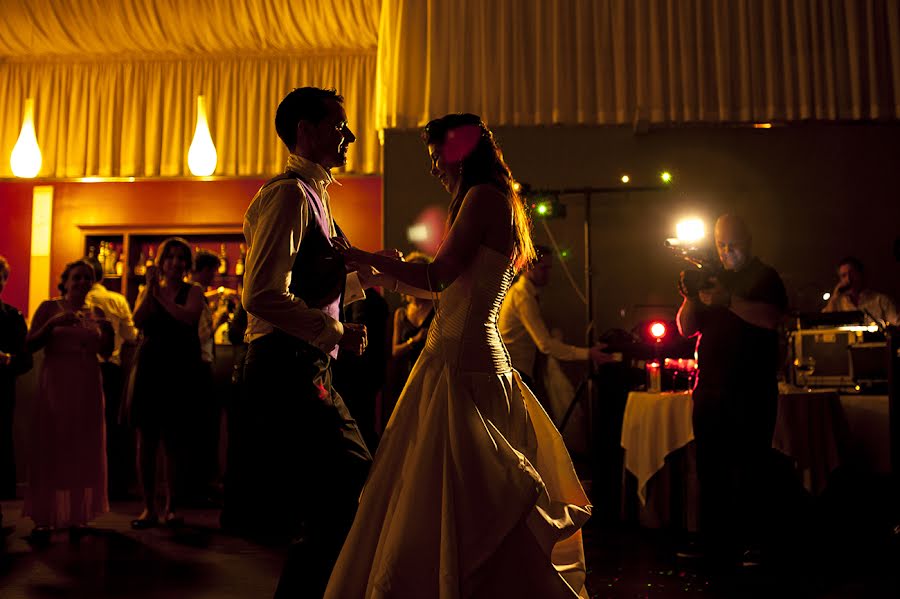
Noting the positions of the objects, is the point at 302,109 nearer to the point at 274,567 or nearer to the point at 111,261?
the point at 274,567

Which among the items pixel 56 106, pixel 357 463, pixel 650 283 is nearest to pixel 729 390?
pixel 357 463

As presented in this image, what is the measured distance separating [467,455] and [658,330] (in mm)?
3108

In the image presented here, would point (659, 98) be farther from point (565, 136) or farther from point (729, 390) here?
point (729, 390)

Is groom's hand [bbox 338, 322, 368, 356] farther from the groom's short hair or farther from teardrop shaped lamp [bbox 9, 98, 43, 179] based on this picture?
teardrop shaped lamp [bbox 9, 98, 43, 179]

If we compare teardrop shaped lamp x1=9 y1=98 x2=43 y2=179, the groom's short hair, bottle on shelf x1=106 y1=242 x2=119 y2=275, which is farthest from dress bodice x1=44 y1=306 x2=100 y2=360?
bottle on shelf x1=106 y1=242 x2=119 y2=275

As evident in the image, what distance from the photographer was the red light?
5.17 m

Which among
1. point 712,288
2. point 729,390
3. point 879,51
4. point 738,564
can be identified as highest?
point 879,51

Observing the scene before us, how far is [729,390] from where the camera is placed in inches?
153

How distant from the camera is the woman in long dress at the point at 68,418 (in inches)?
185

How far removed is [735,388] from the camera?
3.86m

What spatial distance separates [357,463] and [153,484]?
10.4 ft

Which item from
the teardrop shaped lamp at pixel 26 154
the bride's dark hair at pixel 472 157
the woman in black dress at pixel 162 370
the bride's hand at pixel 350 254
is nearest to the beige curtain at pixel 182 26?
the teardrop shaped lamp at pixel 26 154

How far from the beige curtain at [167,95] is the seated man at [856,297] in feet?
14.2

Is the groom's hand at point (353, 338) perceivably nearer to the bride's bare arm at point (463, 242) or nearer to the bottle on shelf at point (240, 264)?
the bride's bare arm at point (463, 242)
